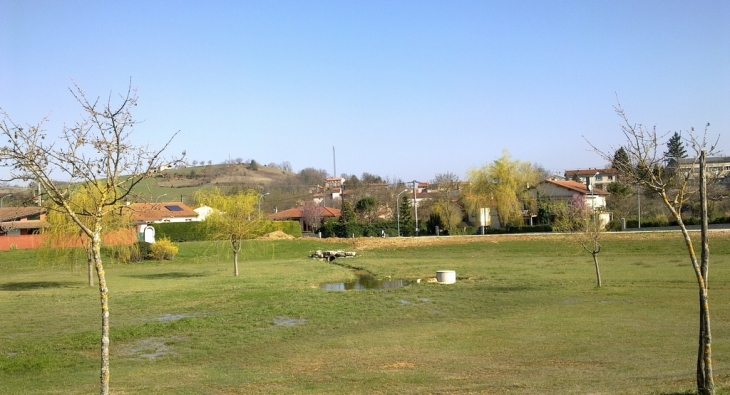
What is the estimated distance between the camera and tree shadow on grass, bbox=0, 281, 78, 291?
35.3 m

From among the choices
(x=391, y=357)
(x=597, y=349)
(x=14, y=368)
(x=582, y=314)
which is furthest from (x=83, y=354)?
(x=582, y=314)

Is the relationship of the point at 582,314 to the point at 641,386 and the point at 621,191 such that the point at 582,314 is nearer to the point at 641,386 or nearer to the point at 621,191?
the point at 641,386

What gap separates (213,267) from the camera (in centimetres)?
4906

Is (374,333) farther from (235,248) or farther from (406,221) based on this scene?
(406,221)

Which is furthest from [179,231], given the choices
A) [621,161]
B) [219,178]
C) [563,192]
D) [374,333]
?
[219,178]

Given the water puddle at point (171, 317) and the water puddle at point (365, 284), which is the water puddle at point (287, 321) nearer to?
the water puddle at point (171, 317)

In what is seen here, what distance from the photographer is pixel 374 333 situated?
20.0 metres

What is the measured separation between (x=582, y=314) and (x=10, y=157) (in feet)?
63.6

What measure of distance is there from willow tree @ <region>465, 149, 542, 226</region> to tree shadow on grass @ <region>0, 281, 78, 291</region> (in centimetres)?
6000

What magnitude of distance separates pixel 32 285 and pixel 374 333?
26391 millimetres

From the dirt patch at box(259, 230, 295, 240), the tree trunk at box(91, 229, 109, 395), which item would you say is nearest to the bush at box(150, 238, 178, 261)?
the dirt patch at box(259, 230, 295, 240)

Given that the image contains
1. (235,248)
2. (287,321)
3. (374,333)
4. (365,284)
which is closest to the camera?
(374,333)

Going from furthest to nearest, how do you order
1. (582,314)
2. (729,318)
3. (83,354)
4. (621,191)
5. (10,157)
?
(621,191) < (582,314) < (729,318) < (83,354) < (10,157)

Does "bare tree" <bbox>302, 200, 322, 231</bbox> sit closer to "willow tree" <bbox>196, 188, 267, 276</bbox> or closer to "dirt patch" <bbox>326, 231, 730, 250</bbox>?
"dirt patch" <bbox>326, 231, 730, 250</bbox>
